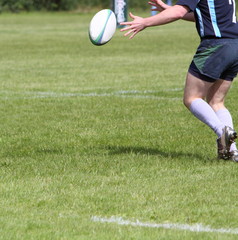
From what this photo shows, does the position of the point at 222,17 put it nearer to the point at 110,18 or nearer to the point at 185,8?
the point at 185,8

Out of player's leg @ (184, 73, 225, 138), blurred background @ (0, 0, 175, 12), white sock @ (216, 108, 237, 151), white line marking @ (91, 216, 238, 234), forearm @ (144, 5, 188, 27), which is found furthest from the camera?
blurred background @ (0, 0, 175, 12)

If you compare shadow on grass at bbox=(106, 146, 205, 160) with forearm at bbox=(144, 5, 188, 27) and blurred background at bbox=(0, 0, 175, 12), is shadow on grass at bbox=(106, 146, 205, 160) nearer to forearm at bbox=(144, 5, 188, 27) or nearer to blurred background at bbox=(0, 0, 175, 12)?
forearm at bbox=(144, 5, 188, 27)

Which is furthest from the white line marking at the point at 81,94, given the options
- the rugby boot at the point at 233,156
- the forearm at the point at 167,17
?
the forearm at the point at 167,17

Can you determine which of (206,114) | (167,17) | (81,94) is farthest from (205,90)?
(81,94)

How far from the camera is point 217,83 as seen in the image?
8.27m

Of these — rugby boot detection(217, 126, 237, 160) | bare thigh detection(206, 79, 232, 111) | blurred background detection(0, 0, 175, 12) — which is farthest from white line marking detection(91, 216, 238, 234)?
blurred background detection(0, 0, 175, 12)

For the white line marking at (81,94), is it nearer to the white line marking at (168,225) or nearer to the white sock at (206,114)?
the white sock at (206,114)

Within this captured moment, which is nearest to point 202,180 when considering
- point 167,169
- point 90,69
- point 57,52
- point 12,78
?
point 167,169

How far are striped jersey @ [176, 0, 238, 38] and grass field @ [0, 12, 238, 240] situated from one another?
1.24 metres

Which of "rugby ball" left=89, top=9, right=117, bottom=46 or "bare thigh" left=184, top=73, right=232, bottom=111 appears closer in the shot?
"bare thigh" left=184, top=73, right=232, bottom=111

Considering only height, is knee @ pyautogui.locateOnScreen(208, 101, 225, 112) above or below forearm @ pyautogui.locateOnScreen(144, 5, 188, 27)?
below

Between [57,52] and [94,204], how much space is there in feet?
65.9

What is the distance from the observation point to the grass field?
224 inches

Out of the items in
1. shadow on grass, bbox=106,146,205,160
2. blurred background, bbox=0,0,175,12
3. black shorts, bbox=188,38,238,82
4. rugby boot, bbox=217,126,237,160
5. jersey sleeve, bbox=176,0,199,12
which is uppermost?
jersey sleeve, bbox=176,0,199,12
